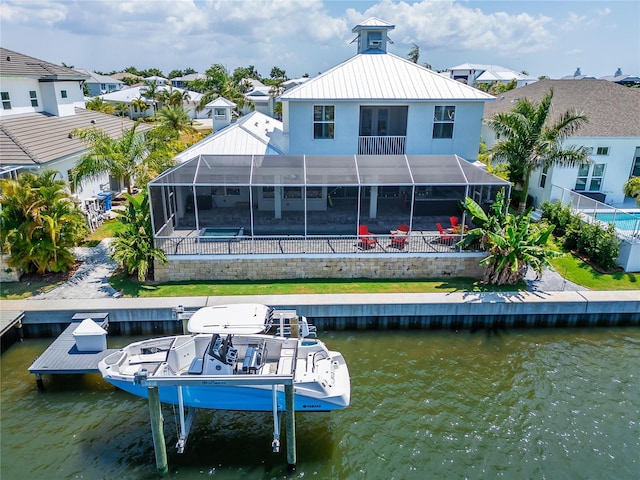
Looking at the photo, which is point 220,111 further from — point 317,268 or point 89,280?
point 317,268

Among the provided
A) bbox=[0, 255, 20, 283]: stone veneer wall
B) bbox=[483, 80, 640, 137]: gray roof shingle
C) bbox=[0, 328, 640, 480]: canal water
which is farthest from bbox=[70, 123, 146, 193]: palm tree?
bbox=[483, 80, 640, 137]: gray roof shingle

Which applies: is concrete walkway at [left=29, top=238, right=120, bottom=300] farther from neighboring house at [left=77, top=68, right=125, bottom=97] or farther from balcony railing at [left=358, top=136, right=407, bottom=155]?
neighboring house at [left=77, top=68, right=125, bottom=97]

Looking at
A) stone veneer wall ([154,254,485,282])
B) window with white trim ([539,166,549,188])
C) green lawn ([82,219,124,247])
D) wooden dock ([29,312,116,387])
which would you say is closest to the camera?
wooden dock ([29,312,116,387])

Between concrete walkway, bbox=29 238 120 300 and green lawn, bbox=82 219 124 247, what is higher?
green lawn, bbox=82 219 124 247

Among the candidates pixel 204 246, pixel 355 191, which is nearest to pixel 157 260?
pixel 204 246

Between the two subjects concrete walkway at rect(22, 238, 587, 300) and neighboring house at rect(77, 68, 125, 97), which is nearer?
concrete walkway at rect(22, 238, 587, 300)
